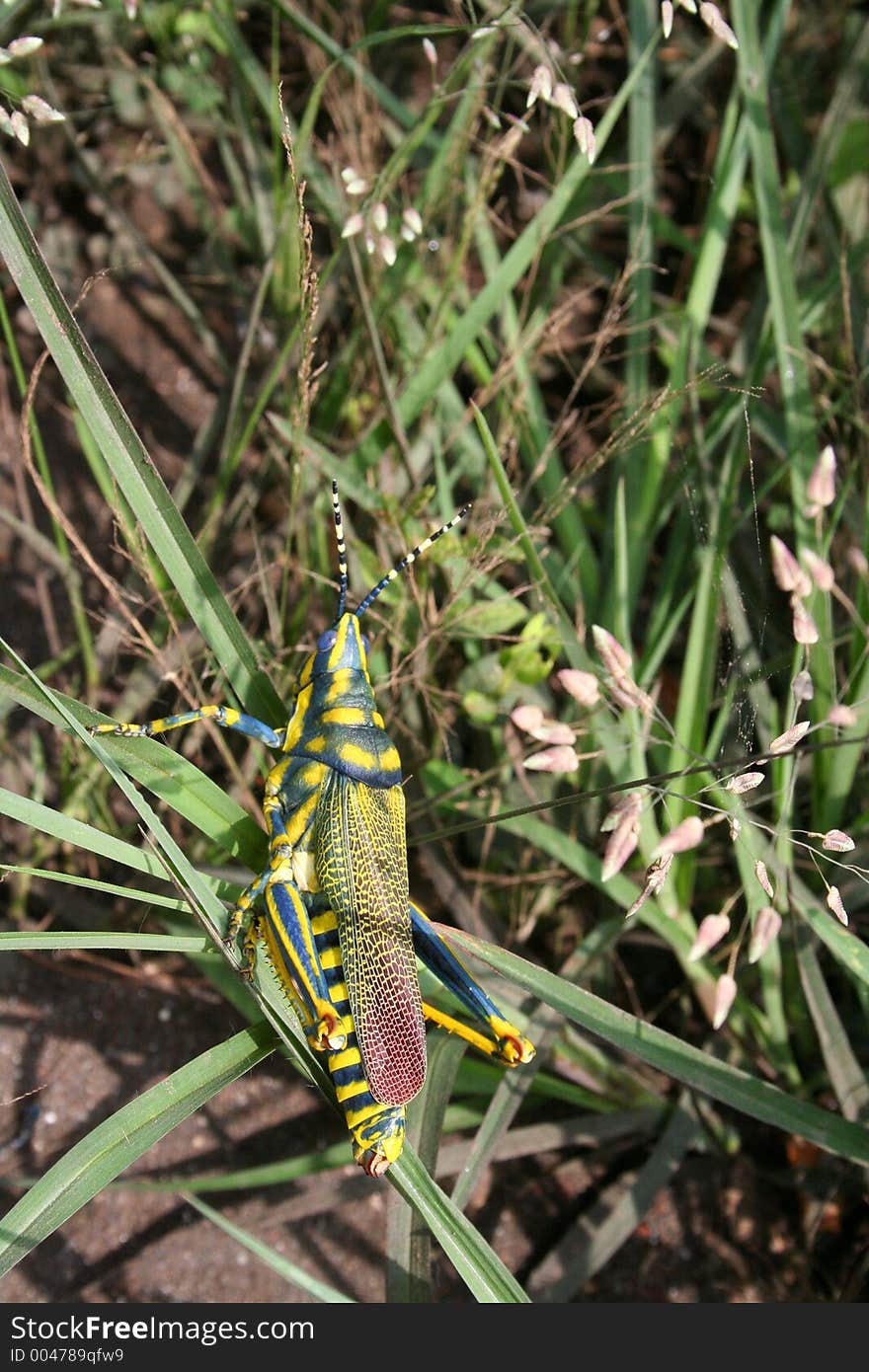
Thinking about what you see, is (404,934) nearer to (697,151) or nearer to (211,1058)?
(211,1058)

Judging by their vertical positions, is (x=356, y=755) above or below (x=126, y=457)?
below

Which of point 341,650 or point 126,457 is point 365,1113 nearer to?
point 341,650

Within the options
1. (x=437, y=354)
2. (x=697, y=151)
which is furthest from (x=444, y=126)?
(x=437, y=354)

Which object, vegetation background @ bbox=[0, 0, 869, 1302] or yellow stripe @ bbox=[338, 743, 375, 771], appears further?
vegetation background @ bbox=[0, 0, 869, 1302]

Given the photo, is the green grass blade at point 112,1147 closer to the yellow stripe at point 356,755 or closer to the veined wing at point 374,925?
→ the veined wing at point 374,925

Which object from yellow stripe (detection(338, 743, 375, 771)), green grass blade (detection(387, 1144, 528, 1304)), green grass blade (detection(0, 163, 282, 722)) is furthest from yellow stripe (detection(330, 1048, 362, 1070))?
green grass blade (detection(0, 163, 282, 722))

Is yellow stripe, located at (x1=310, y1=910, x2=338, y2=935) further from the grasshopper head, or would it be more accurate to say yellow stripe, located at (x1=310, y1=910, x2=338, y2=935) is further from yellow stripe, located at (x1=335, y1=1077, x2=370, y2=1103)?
the grasshopper head

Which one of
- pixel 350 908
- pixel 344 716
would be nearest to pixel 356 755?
pixel 344 716
